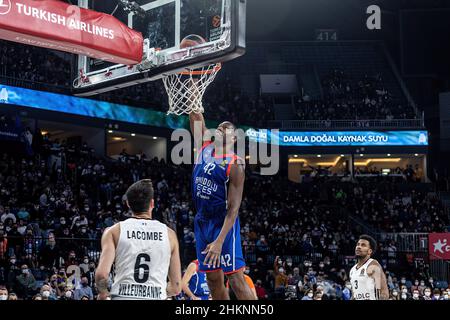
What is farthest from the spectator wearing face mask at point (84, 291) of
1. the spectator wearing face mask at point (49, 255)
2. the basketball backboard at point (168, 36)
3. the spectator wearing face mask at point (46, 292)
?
the basketball backboard at point (168, 36)

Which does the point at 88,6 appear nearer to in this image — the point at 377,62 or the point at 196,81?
the point at 196,81

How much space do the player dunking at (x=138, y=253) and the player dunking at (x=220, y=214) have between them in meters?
1.50

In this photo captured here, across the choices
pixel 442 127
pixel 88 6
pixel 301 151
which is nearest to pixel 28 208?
pixel 88 6

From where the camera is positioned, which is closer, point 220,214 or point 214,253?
point 214,253

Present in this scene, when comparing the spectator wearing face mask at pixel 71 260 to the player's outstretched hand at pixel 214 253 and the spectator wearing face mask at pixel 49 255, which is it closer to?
the spectator wearing face mask at pixel 49 255

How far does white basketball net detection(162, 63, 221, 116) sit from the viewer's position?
935 centimetres

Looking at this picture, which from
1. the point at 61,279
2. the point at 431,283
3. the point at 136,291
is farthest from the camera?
the point at 431,283

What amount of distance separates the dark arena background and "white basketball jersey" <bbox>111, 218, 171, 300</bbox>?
4.31 m

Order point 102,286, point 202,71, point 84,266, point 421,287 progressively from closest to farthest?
1. point 102,286
2. point 202,71
3. point 84,266
4. point 421,287

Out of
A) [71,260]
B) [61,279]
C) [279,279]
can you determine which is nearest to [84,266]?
[71,260]

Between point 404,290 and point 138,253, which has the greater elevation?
point 138,253

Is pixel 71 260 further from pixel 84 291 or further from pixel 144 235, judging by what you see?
pixel 144 235

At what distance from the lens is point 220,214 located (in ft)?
23.6

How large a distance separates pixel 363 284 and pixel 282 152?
92.9 ft
